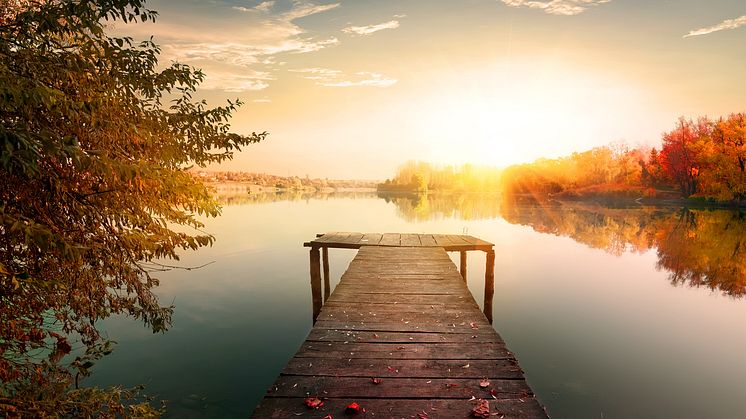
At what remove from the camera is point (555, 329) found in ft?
45.5

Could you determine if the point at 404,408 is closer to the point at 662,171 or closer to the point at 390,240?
the point at 390,240

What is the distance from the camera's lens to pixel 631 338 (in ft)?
43.0

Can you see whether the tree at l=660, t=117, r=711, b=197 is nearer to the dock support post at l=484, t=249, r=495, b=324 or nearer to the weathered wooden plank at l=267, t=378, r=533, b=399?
the dock support post at l=484, t=249, r=495, b=324

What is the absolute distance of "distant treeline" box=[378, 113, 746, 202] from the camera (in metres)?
55.2

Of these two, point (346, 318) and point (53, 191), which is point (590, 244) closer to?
point (346, 318)

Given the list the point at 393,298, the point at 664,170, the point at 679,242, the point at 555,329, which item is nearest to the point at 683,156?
the point at 664,170

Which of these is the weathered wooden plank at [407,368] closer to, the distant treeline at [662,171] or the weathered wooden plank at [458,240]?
the weathered wooden plank at [458,240]

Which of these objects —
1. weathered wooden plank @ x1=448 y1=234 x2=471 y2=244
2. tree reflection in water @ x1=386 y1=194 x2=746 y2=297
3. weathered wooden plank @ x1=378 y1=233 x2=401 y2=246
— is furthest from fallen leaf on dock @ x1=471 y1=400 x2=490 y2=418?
tree reflection in water @ x1=386 y1=194 x2=746 y2=297

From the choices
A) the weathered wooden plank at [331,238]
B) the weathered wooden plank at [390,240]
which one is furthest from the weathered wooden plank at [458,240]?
the weathered wooden plank at [331,238]

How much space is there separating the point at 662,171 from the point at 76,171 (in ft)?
305

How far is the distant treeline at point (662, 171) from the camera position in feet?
181

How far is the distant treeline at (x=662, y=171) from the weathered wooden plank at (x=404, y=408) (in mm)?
67763

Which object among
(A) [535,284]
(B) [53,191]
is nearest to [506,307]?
(A) [535,284]

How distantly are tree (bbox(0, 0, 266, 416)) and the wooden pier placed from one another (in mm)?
3118
